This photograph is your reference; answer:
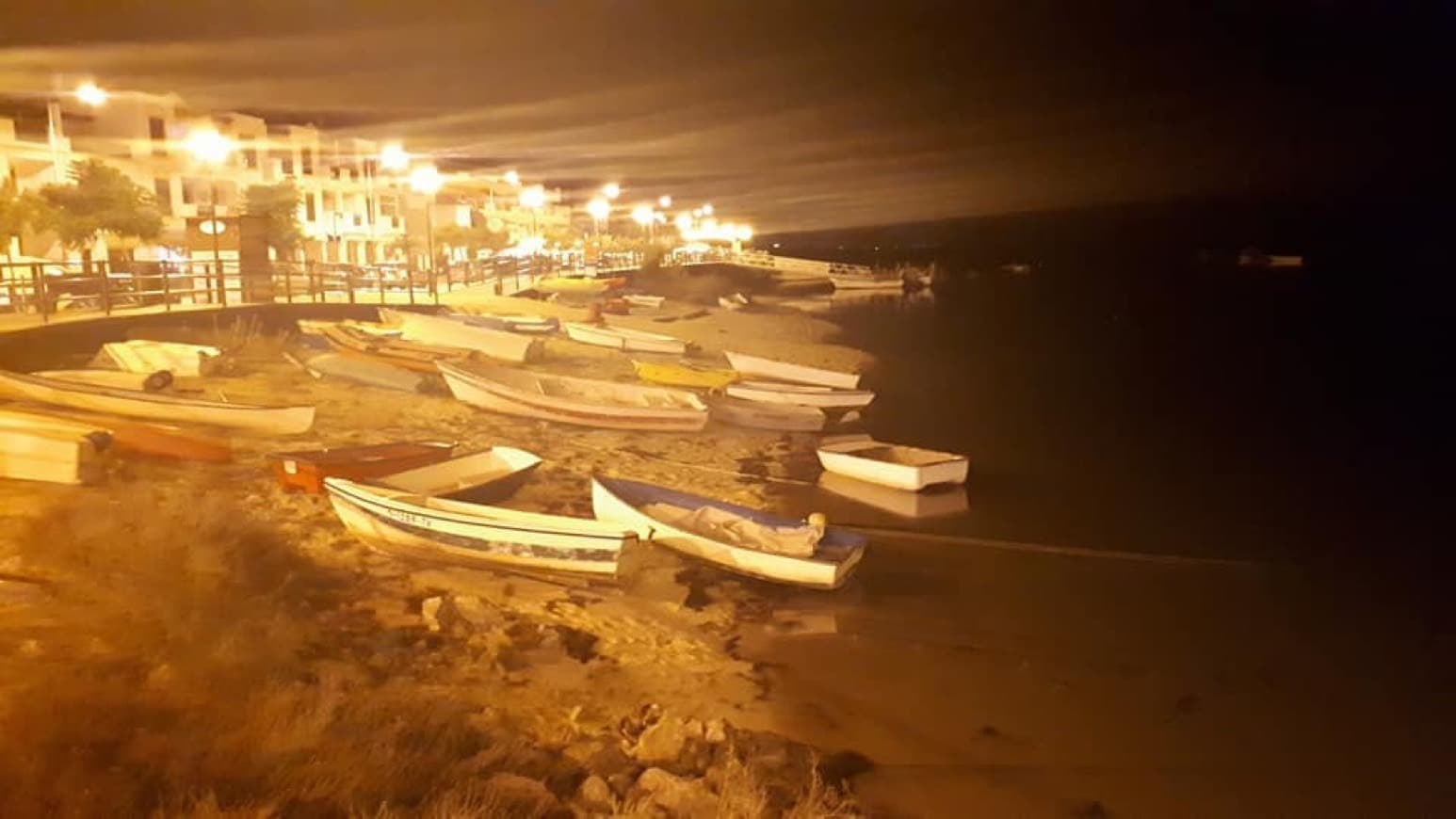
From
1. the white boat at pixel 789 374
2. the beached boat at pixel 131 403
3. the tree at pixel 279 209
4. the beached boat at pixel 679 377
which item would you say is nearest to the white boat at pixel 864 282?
the tree at pixel 279 209

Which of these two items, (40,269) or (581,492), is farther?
(40,269)

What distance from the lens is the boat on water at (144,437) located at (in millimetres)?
15016

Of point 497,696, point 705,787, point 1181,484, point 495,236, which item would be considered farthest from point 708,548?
point 495,236

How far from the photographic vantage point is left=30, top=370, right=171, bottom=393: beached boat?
693 inches

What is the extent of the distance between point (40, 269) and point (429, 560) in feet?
63.8

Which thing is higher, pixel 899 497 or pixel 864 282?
pixel 864 282

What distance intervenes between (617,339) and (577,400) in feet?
38.9

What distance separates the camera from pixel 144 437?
15312 millimetres

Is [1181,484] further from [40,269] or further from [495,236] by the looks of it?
[495,236]

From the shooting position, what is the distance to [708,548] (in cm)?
1435

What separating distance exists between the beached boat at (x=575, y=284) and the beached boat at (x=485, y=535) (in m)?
34.4

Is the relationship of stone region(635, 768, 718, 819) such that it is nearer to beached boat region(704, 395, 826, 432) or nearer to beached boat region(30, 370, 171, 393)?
beached boat region(30, 370, 171, 393)

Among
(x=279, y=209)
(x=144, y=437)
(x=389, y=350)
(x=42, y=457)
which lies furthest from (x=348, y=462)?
(x=279, y=209)

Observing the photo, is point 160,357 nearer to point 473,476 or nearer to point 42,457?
point 42,457
